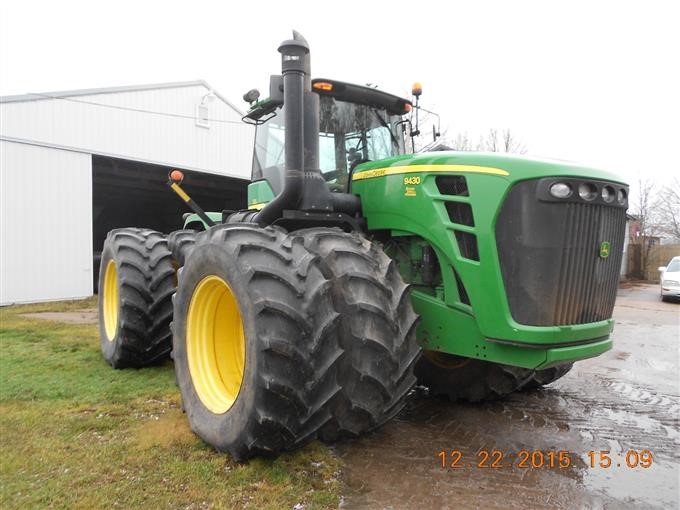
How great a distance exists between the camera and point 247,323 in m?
2.73

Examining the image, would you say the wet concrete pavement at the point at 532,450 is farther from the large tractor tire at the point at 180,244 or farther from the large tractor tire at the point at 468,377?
the large tractor tire at the point at 180,244

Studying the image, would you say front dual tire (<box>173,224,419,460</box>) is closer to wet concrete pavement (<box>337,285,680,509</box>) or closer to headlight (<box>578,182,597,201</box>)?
wet concrete pavement (<box>337,285,680,509</box>)

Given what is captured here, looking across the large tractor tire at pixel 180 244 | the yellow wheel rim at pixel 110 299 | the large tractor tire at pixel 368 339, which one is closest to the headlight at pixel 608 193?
the large tractor tire at pixel 368 339

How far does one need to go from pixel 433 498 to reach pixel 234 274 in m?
1.61

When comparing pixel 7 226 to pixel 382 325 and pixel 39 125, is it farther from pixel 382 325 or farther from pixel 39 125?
pixel 382 325

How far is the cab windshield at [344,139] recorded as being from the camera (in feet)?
13.3

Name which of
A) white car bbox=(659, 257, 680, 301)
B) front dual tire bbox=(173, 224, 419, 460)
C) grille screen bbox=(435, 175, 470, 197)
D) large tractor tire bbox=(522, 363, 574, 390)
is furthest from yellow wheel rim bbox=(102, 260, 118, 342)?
white car bbox=(659, 257, 680, 301)

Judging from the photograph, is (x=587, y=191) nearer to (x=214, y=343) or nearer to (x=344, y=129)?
(x=344, y=129)

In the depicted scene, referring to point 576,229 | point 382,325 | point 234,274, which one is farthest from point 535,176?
point 234,274

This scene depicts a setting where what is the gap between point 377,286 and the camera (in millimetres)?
2850

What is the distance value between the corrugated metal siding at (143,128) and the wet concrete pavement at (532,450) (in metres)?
10.6

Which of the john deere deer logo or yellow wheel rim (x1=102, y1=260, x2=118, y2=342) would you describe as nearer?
the john deere deer logo

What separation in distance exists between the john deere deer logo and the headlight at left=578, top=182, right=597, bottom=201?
30 centimetres

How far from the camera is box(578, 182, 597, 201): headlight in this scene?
113 inches
